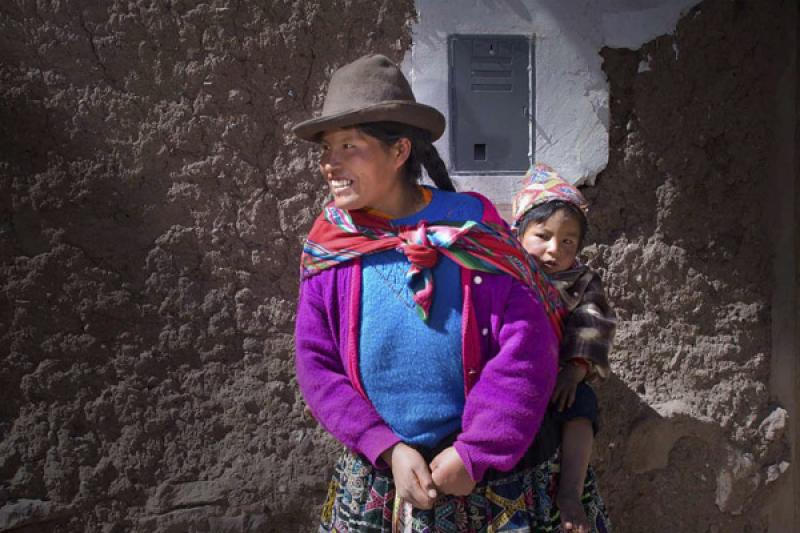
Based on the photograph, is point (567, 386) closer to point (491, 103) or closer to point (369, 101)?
point (369, 101)

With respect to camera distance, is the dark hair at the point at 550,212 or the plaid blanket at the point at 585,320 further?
the dark hair at the point at 550,212

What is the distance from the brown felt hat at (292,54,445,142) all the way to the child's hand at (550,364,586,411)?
2.46 feet

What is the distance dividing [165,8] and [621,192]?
171 cm

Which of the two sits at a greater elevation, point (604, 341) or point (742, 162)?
point (742, 162)

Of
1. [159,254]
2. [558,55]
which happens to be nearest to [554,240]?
[558,55]

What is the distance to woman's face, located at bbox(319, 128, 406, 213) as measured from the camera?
176 cm

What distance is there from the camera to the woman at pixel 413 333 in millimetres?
1700

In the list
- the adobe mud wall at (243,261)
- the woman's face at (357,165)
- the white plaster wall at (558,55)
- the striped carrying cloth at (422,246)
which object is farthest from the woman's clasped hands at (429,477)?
the white plaster wall at (558,55)

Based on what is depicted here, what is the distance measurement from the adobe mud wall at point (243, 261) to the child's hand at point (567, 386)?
0.78m

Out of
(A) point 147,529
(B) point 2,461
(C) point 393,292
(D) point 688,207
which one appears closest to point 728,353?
(D) point 688,207

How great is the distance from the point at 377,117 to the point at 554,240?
0.68m

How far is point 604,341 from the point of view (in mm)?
2016

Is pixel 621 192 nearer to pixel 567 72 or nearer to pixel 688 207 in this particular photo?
pixel 688 207

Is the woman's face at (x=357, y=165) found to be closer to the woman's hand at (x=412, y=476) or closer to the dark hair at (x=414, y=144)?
the dark hair at (x=414, y=144)
